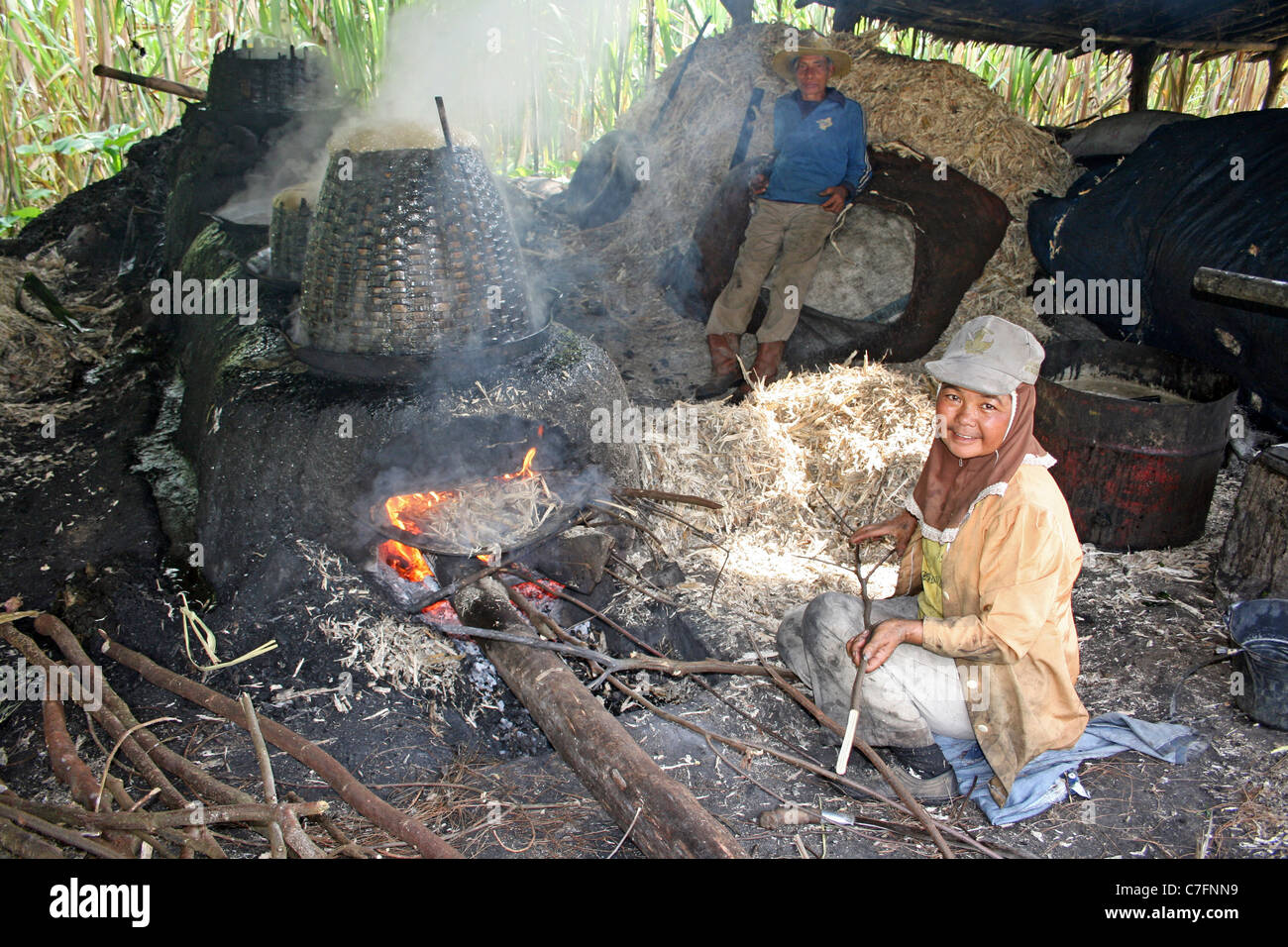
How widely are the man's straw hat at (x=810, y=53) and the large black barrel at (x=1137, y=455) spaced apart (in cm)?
326

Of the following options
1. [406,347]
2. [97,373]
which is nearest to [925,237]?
[406,347]

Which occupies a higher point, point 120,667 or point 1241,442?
point 1241,442

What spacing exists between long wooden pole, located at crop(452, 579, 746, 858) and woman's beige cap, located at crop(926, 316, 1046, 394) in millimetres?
1686

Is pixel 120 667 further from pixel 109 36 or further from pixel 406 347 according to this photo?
pixel 109 36

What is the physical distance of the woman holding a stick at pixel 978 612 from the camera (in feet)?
9.50

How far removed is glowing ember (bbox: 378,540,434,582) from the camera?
4305mm

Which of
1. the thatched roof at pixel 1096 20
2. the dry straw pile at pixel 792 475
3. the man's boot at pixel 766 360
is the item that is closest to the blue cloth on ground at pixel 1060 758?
the dry straw pile at pixel 792 475

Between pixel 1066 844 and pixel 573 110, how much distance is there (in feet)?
39.4

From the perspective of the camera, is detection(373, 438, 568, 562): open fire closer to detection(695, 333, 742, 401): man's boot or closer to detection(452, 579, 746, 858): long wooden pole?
detection(452, 579, 746, 858): long wooden pole

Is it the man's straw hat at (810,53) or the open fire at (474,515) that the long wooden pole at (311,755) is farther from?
the man's straw hat at (810,53)

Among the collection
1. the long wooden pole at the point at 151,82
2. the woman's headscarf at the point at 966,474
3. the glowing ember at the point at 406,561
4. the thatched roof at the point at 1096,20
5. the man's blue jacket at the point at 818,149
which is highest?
the thatched roof at the point at 1096,20

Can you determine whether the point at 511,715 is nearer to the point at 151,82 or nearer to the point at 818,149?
the point at 818,149

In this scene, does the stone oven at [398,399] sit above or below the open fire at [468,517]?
above

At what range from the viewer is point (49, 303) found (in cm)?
766
